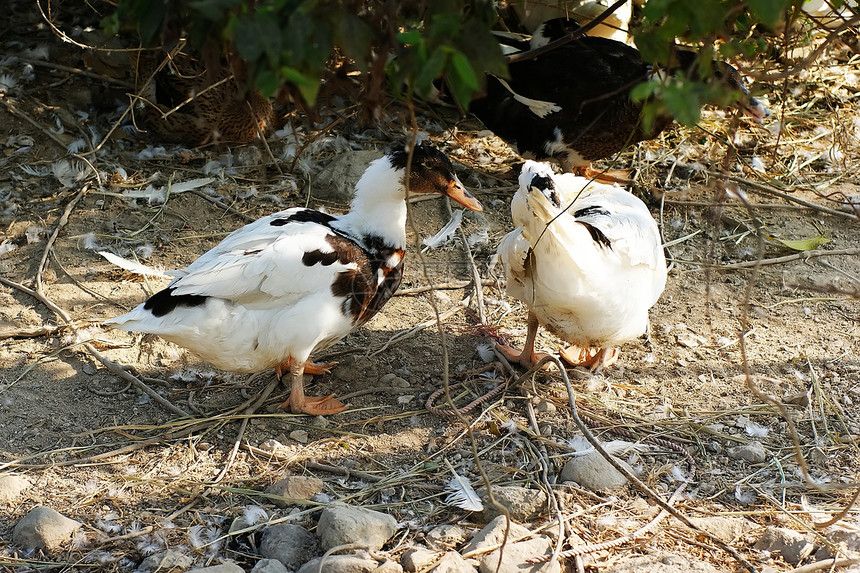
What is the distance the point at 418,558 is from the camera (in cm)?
247

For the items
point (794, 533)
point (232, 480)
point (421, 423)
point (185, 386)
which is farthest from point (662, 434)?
point (185, 386)

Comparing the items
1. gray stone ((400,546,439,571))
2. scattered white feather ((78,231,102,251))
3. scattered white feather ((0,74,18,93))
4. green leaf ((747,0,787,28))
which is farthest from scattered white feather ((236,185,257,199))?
green leaf ((747,0,787,28))

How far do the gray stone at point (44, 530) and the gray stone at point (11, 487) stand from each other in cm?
20

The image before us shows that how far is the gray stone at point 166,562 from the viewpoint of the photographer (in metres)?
2.52

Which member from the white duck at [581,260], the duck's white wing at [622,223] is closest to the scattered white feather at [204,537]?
the white duck at [581,260]

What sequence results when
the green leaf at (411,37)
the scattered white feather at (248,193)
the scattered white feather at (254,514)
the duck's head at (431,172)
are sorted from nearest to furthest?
the green leaf at (411,37) < the scattered white feather at (254,514) < the duck's head at (431,172) < the scattered white feather at (248,193)

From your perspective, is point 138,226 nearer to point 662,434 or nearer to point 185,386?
point 185,386

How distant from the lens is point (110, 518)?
276 centimetres

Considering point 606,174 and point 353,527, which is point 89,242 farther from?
point 606,174

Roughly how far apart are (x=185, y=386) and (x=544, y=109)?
2.48 metres

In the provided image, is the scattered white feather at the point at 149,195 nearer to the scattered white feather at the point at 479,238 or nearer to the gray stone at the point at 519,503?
the scattered white feather at the point at 479,238

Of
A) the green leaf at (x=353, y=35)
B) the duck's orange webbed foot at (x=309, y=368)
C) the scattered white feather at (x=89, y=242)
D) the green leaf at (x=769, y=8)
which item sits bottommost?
the duck's orange webbed foot at (x=309, y=368)

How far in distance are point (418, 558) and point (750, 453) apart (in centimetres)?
141

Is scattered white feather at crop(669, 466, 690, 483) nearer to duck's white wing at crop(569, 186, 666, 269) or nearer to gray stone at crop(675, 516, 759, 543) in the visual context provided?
gray stone at crop(675, 516, 759, 543)
